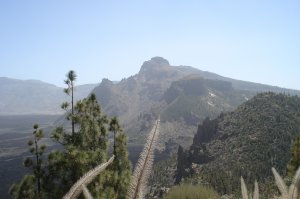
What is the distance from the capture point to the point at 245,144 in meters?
148

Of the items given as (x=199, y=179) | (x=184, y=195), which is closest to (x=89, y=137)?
(x=184, y=195)

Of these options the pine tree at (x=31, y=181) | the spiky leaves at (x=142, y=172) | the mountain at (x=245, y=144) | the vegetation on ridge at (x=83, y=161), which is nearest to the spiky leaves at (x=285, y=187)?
the spiky leaves at (x=142, y=172)

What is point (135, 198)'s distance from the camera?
6.22 ft

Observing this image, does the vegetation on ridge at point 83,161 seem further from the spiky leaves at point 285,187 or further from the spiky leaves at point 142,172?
the spiky leaves at point 142,172

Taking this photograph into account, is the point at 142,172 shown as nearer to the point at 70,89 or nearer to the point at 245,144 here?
the point at 70,89

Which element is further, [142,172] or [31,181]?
[31,181]

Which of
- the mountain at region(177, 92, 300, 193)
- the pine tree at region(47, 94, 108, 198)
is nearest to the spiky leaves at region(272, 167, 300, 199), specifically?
the pine tree at region(47, 94, 108, 198)

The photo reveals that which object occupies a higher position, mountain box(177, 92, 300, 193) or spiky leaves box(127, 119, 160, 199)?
spiky leaves box(127, 119, 160, 199)

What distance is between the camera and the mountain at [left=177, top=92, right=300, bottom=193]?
115750 mm

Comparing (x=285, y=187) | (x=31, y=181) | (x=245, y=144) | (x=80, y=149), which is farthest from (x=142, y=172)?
(x=245, y=144)

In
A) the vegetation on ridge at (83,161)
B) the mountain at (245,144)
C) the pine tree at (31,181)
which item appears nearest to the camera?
the vegetation on ridge at (83,161)

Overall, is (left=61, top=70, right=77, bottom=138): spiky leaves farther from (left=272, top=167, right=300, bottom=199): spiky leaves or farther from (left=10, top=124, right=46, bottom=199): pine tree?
(left=272, top=167, right=300, bottom=199): spiky leaves

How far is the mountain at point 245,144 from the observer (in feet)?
380

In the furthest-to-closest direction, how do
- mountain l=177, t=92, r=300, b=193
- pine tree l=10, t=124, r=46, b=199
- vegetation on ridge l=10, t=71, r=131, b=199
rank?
mountain l=177, t=92, r=300, b=193 → pine tree l=10, t=124, r=46, b=199 → vegetation on ridge l=10, t=71, r=131, b=199
